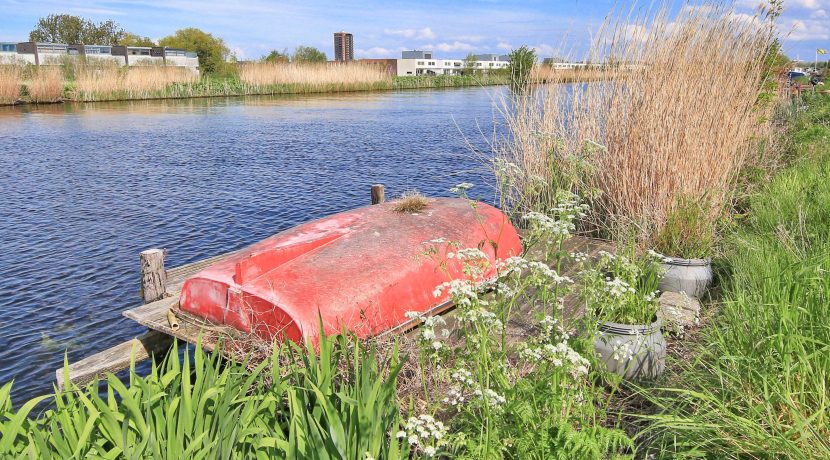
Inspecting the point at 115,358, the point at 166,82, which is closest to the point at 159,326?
the point at 115,358

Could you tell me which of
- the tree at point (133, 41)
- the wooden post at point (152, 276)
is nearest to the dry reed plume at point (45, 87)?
the wooden post at point (152, 276)

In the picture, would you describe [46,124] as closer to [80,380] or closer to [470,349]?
[80,380]

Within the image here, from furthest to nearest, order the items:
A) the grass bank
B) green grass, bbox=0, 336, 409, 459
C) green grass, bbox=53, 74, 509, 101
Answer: green grass, bbox=53, 74, 509, 101 → the grass bank → green grass, bbox=0, 336, 409, 459

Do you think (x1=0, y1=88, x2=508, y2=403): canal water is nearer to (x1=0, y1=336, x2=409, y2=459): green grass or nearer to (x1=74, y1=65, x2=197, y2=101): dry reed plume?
(x1=0, y1=336, x2=409, y2=459): green grass

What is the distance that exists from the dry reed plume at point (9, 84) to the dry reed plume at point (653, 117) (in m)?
30.2

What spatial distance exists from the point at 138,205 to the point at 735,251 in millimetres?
10687

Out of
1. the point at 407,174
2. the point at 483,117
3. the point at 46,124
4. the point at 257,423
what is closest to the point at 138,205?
the point at 407,174

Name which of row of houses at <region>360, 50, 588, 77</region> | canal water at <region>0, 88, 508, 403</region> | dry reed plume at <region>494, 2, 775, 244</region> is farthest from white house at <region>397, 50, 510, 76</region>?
dry reed plume at <region>494, 2, 775, 244</region>

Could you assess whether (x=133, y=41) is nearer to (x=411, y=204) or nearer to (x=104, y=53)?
(x=104, y=53)

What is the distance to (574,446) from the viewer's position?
7.93 ft

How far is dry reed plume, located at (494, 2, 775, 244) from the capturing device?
5656 millimetres

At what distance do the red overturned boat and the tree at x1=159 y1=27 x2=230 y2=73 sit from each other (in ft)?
218

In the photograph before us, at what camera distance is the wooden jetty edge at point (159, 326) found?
4.56 m

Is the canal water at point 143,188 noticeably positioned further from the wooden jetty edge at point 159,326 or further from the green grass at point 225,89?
the green grass at point 225,89
